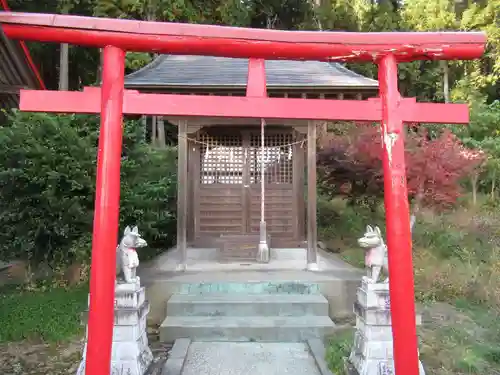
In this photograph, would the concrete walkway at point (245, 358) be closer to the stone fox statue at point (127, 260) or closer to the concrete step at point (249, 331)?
the concrete step at point (249, 331)

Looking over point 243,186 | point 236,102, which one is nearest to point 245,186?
point 243,186

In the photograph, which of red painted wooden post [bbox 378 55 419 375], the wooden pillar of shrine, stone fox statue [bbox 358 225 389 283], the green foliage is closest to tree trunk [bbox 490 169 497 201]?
the green foliage

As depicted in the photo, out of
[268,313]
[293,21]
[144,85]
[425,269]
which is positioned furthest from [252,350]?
[293,21]

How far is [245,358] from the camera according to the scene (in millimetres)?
4633

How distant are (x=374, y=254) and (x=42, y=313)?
15.8 feet

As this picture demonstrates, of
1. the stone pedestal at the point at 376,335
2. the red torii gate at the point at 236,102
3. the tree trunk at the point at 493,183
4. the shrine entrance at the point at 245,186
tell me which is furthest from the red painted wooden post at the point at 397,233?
the tree trunk at the point at 493,183

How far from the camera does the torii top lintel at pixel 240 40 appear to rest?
3041 mm

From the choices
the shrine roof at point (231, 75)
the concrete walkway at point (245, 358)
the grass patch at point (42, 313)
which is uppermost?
the shrine roof at point (231, 75)

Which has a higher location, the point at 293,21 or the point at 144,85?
the point at 293,21

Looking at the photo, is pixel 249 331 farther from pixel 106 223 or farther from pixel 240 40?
pixel 240 40

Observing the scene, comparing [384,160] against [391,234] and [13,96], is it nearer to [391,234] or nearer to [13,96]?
[391,234]

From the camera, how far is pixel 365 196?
10219 mm

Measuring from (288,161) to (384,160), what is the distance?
5.55m

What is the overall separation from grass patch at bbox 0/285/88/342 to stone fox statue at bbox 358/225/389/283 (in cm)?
411
